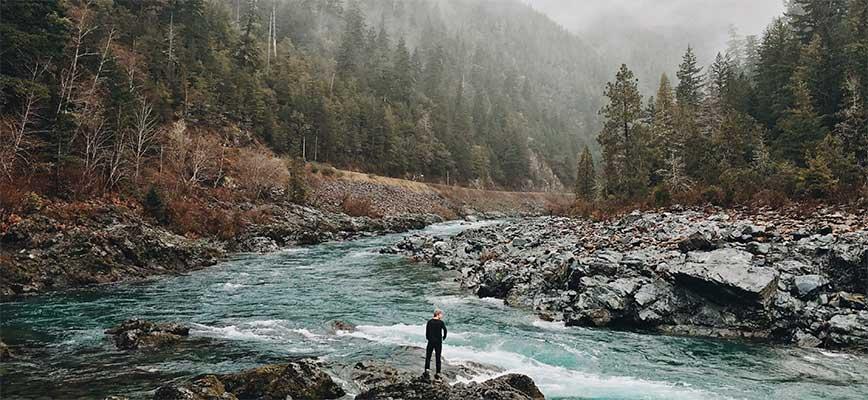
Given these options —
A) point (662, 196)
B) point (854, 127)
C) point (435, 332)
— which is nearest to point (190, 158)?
point (662, 196)

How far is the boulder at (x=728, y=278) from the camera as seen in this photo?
19.6 m

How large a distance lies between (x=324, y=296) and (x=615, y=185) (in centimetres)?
3849

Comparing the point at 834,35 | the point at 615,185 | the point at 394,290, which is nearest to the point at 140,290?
the point at 394,290

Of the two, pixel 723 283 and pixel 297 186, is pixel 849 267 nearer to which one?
pixel 723 283

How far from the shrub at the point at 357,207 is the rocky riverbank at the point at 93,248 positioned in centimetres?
2228

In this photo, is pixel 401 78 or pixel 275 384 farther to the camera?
pixel 401 78

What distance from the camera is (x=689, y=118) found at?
57125mm

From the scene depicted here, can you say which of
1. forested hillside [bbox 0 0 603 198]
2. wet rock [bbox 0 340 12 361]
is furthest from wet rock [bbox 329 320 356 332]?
forested hillside [bbox 0 0 603 198]

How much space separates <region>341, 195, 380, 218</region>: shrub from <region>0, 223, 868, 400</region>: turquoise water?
1542 inches

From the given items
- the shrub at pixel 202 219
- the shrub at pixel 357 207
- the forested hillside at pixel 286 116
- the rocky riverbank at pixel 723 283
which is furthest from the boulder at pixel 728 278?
the shrub at pixel 357 207

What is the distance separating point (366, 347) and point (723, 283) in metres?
13.6

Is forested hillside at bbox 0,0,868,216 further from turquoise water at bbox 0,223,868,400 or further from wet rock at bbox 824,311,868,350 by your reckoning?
wet rock at bbox 824,311,868,350

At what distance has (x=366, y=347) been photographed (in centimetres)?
1839

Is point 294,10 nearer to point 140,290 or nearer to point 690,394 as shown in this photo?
point 140,290
